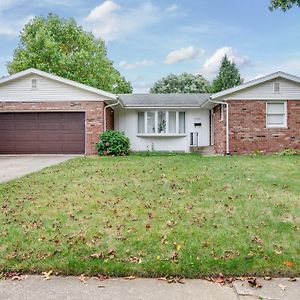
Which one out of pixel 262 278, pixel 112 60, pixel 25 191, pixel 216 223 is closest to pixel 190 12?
pixel 25 191

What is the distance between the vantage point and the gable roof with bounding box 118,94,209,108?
2059 cm

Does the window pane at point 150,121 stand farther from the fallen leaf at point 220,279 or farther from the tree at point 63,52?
the fallen leaf at point 220,279

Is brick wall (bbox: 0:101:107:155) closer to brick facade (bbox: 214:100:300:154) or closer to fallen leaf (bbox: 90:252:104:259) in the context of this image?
brick facade (bbox: 214:100:300:154)

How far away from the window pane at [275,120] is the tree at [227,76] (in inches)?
1096

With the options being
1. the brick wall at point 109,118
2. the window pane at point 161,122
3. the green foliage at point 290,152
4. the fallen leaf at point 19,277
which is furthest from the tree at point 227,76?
the fallen leaf at point 19,277

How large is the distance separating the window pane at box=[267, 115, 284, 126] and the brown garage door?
876 cm

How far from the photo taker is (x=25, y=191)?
744 centimetres

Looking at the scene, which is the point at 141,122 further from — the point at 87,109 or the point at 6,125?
the point at 6,125

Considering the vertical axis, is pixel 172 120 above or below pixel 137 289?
above

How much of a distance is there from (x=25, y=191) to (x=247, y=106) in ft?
40.7

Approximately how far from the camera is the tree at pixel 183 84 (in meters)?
53.2

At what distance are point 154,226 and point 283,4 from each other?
931 centimetres

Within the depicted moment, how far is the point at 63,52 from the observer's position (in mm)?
37500

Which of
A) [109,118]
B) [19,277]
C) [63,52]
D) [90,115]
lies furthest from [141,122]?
[63,52]
